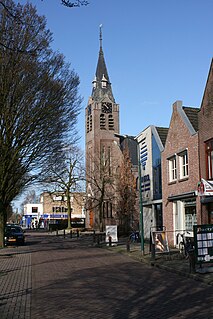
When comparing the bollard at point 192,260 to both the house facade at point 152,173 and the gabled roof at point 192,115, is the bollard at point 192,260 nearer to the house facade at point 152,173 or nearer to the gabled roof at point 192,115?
the gabled roof at point 192,115

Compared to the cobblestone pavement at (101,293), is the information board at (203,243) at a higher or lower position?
higher

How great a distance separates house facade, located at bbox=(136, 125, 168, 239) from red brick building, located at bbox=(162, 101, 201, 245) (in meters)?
2.08

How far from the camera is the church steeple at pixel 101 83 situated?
68312mm

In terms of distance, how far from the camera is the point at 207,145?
1900 cm

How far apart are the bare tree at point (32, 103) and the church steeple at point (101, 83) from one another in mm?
44806

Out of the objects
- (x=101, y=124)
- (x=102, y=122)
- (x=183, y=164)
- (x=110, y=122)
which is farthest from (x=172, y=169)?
(x=110, y=122)

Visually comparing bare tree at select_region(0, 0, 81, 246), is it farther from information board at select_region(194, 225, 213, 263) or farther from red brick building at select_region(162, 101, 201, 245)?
information board at select_region(194, 225, 213, 263)

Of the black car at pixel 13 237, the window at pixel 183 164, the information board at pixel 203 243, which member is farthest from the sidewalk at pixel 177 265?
the black car at pixel 13 237

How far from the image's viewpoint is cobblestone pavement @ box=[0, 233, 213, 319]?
324 inches

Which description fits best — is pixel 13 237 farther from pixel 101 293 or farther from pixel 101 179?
pixel 101 293

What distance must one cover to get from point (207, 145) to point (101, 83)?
173 ft

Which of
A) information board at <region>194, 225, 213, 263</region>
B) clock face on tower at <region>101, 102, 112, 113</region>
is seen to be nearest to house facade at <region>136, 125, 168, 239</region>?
information board at <region>194, 225, 213, 263</region>

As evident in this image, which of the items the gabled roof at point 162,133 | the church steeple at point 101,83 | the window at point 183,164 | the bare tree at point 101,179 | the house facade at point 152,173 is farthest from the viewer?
the church steeple at point 101,83

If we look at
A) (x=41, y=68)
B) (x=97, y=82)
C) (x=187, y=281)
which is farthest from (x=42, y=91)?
(x=97, y=82)
